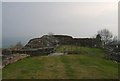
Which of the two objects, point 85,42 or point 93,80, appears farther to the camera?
point 85,42

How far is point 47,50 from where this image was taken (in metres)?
24.7

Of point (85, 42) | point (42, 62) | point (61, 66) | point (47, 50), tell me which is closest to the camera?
point (61, 66)

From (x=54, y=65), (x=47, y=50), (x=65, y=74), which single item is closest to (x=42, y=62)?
(x=54, y=65)

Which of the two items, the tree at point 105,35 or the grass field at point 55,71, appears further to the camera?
the tree at point 105,35

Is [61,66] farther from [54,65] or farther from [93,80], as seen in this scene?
[93,80]

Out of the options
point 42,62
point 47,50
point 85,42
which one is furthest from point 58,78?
point 85,42

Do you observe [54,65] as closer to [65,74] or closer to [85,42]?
[65,74]

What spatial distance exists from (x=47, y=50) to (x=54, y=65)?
8.47 meters

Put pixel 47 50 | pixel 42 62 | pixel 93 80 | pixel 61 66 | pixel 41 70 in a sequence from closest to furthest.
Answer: pixel 93 80, pixel 41 70, pixel 61 66, pixel 42 62, pixel 47 50

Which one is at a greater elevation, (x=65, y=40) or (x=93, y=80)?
(x=65, y=40)

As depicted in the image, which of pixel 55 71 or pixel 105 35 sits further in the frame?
pixel 105 35

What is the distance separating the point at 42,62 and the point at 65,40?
62.2 ft

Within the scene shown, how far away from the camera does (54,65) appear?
1634 cm

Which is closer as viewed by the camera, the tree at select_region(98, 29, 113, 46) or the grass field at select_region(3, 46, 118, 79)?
the grass field at select_region(3, 46, 118, 79)
